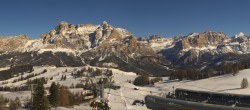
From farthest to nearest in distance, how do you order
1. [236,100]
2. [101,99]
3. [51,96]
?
1. [51,96]
2. [236,100]
3. [101,99]

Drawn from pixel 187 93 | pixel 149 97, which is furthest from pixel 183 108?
pixel 187 93

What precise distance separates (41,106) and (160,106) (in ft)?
107

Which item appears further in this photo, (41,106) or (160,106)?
(41,106)

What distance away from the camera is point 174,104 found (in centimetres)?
7044

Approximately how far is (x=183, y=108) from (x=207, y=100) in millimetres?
12751

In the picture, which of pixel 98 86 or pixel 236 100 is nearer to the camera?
pixel 98 86

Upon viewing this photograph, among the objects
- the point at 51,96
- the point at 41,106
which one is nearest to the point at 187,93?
the point at 41,106

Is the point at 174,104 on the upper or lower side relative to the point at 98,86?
lower

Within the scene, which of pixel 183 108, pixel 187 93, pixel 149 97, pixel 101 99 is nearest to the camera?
pixel 101 99

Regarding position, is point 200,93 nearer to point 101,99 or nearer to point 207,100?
point 207,100

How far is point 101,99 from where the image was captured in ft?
198

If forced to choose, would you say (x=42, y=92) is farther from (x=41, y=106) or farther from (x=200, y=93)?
(x=200, y=93)

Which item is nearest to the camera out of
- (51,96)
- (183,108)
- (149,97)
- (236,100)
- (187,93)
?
(183,108)

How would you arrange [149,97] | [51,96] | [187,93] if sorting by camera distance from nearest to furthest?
[149,97]
[187,93]
[51,96]
